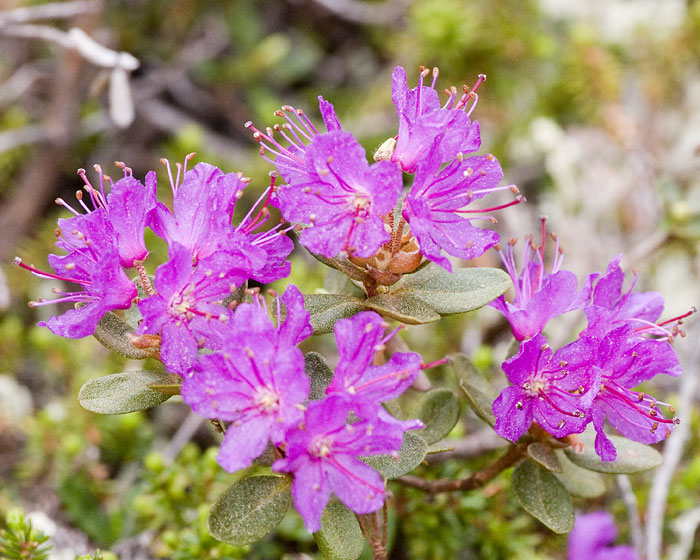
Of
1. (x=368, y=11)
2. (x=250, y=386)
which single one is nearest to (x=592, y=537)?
(x=250, y=386)

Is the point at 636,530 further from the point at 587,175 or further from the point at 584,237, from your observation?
the point at 587,175

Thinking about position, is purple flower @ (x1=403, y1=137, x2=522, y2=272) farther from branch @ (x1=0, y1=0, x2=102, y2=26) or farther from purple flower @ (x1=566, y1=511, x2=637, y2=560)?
branch @ (x1=0, y1=0, x2=102, y2=26)

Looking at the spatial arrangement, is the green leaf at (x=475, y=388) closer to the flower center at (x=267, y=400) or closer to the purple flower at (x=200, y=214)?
the flower center at (x=267, y=400)

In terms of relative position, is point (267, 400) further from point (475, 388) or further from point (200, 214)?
point (475, 388)

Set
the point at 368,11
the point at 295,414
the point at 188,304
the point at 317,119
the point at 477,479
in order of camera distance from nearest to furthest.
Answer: the point at 295,414, the point at 188,304, the point at 477,479, the point at 317,119, the point at 368,11

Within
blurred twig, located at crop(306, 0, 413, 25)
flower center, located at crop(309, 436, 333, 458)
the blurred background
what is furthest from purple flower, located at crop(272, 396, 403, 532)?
blurred twig, located at crop(306, 0, 413, 25)

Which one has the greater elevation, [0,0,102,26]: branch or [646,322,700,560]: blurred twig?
[0,0,102,26]: branch
